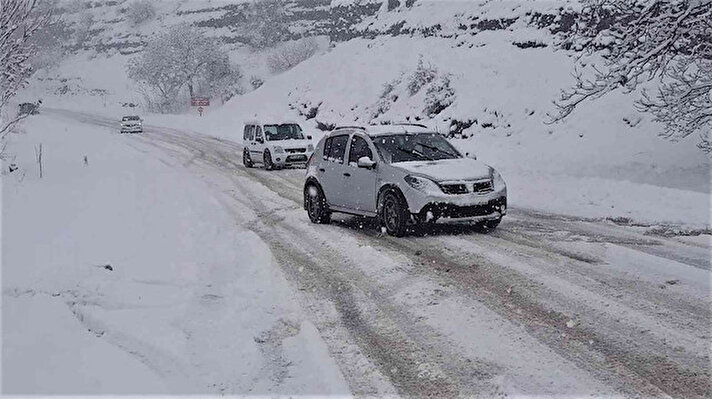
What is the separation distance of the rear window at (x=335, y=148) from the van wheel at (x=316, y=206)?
2.08 feet

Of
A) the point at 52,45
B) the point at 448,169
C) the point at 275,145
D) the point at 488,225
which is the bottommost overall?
the point at 488,225

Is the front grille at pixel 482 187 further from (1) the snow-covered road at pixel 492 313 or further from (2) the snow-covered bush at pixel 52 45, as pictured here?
(2) the snow-covered bush at pixel 52 45

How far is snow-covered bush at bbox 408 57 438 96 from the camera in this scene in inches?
1219

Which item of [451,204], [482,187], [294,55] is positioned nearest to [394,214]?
[451,204]

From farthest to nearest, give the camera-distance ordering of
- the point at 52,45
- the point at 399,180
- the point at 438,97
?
the point at 52,45 → the point at 438,97 → the point at 399,180

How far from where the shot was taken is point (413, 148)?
11.2 m

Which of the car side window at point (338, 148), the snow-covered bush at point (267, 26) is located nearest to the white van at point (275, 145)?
the car side window at point (338, 148)

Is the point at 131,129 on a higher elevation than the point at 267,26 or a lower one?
lower

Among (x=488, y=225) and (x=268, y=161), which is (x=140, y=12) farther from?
(x=488, y=225)

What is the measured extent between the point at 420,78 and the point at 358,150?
67.5 feet

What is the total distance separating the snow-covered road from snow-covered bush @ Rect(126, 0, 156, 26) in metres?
101

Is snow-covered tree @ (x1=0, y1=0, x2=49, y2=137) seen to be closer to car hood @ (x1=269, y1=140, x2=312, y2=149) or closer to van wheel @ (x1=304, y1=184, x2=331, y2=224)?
van wheel @ (x1=304, y1=184, x2=331, y2=224)

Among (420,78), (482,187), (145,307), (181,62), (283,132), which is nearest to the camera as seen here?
(145,307)

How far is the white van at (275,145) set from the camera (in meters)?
22.7
